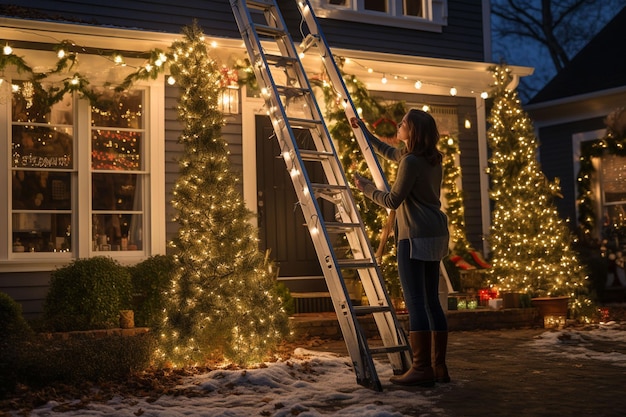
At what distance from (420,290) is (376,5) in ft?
24.4

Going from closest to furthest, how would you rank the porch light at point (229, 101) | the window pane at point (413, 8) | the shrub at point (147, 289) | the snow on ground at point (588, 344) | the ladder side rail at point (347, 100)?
the ladder side rail at point (347, 100)
the snow on ground at point (588, 344)
the shrub at point (147, 289)
the porch light at point (229, 101)
the window pane at point (413, 8)

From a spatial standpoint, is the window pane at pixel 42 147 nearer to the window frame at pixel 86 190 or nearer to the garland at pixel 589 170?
the window frame at pixel 86 190

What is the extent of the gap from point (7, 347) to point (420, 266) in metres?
3.48

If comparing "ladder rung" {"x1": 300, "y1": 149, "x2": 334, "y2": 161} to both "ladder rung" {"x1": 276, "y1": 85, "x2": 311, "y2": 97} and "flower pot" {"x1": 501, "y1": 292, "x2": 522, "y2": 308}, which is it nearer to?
"ladder rung" {"x1": 276, "y1": 85, "x2": 311, "y2": 97}

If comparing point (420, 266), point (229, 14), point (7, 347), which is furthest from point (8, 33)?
point (420, 266)

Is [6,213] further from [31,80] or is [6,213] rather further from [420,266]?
[420,266]

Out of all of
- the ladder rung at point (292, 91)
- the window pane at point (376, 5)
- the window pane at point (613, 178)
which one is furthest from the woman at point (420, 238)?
the window pane at point (613, 178)

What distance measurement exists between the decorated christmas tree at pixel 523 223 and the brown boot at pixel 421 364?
218 inches

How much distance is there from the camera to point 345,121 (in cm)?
1120

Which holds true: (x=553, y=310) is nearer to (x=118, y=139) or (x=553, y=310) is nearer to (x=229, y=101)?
(x=229, y=101)

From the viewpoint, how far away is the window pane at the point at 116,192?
33.6 feet

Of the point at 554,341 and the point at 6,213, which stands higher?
the point at 6,213

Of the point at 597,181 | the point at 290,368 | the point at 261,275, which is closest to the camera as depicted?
the point at 290,368

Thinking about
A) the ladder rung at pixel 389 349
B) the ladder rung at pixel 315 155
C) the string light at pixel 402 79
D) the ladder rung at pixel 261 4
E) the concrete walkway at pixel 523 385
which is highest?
the string light at pixel 402 79
